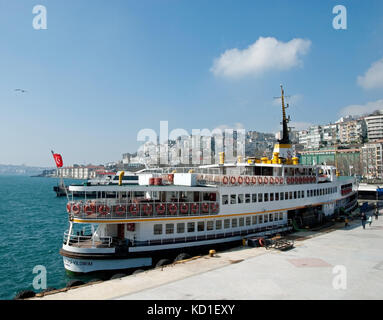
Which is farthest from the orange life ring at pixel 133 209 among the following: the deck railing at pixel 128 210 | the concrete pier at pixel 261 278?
the concrete pier at pixel 261 278

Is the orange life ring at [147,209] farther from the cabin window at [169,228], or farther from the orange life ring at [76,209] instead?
the orange life ring at [76,209]

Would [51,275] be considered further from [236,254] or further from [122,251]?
[236,254]

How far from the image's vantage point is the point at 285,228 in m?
25.3

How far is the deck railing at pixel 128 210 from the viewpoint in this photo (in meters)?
16.8

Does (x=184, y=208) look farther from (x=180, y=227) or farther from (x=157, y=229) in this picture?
(x=157, y=229)

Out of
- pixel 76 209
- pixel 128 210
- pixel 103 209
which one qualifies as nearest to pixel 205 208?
pixel 128 210

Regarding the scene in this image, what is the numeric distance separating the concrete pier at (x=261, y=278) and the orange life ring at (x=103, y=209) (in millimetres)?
4234

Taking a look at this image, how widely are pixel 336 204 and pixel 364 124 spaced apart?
128m

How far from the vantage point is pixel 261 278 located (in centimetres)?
1379

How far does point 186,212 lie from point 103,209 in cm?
541

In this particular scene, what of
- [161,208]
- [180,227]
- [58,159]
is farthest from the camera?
[180,227]

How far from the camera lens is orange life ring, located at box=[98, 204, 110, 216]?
16750 mm

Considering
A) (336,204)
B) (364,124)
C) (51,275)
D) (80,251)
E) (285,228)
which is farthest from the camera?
(364,124)
